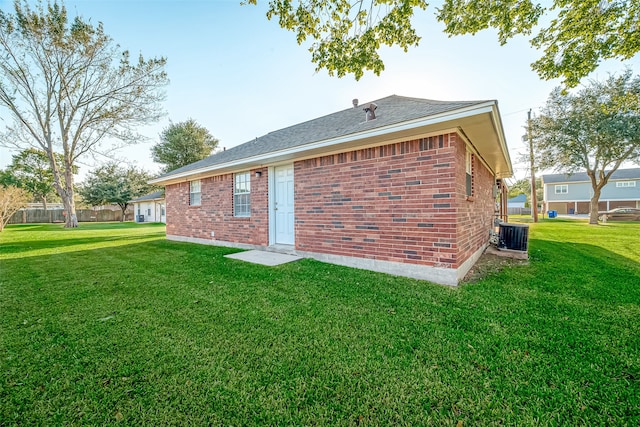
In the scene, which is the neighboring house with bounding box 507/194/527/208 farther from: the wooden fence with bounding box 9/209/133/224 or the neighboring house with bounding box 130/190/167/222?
the wooden fence with bounding box 9/209/133/224

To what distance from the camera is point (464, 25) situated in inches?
207

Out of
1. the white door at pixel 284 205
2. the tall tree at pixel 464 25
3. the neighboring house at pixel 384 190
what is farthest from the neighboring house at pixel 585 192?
the white door at pixel 284 205

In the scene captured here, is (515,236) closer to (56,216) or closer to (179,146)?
(179,146)

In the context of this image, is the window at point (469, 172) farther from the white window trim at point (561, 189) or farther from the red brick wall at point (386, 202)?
the white window trim at point (561, 189)

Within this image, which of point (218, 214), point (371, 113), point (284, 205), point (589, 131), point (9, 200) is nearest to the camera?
point (371, 113)

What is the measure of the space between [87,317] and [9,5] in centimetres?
2108

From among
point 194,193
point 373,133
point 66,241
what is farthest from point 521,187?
point 66,241

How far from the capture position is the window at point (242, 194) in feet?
25.5

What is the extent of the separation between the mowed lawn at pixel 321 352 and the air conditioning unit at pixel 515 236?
1848mm

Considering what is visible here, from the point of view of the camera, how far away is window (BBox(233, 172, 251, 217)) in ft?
25.5

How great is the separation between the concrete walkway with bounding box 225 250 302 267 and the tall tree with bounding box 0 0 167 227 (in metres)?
16.9

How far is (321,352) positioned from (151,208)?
109ft

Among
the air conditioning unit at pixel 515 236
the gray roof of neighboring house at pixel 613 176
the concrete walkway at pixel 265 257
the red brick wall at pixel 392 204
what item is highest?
the gray roof of neighboring house at pixel 613 176

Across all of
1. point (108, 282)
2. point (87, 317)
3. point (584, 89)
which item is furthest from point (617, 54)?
point (584, 89)
